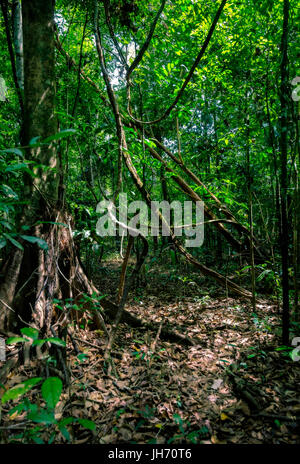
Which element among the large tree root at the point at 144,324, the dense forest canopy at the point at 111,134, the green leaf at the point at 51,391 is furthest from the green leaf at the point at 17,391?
the large tree root at the point at 144,324

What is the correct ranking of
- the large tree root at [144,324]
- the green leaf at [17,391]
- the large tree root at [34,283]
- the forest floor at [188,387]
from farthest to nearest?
1. the large tree root at [144,324]
2. the large tree root at [34,283]
3. the forest floor at [188,387]
4. the green leaf at [17,391]

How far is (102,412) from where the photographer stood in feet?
6.70

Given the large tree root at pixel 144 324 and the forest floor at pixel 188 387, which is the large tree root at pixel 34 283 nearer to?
the forest floor at pixel 188 387

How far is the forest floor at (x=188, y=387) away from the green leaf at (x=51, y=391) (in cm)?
79

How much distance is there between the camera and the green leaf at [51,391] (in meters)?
1.10

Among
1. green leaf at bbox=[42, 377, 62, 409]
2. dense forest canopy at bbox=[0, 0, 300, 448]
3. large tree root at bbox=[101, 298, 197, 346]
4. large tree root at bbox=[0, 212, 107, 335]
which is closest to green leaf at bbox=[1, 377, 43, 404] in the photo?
green leaf at bbox=[42, 377, 62, 409]

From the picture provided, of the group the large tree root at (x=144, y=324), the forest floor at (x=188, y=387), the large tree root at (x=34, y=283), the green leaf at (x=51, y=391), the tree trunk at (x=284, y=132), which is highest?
the tree trunk at (x=284, y=132)

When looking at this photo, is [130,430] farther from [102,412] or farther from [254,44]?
[254,44]

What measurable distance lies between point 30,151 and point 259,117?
296 cm

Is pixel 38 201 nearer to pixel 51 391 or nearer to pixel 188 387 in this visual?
pixel 51 391

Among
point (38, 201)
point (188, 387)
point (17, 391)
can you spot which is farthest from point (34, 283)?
point (188, 387)

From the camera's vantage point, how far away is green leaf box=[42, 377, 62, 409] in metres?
1.10

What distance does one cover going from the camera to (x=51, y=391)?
114 centimetres
